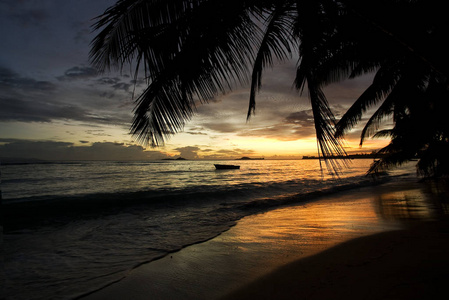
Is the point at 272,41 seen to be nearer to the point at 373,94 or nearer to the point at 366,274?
the point at 366,274

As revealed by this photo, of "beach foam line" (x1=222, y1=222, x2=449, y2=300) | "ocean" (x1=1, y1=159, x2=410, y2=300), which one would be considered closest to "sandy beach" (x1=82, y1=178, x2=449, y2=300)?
"beach foam line" (x1=222, y1=222, x2=449, y2=300)

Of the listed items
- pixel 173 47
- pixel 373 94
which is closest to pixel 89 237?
pixel 173 47

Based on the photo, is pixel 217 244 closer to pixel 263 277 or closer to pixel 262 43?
pixel 263 277

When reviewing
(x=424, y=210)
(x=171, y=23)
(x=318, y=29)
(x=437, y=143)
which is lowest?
(x=424, y=210)

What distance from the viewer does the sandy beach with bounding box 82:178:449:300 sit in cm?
203

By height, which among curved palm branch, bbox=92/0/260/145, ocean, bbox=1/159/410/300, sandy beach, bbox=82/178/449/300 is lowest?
ocean, bbox=1/159/410/300

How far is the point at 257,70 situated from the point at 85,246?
4.14m

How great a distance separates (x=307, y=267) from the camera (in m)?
2.55

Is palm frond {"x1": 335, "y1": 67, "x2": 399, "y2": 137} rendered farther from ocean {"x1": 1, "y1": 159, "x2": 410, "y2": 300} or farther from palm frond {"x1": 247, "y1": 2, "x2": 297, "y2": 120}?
palm frond {"x1": 247, "y1": 2, "x2": 297, "y2": 120}

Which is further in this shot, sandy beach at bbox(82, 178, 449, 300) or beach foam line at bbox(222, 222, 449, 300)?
sandy beach at bbox(82, 178, 449, 300)

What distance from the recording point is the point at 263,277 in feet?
7.93

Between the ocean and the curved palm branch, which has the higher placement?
the curved palm branch

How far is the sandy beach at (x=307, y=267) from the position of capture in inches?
80.0

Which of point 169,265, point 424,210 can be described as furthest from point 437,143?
point 169,265
